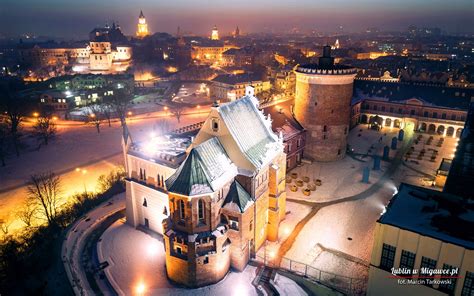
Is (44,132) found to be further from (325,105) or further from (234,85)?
(325,105)

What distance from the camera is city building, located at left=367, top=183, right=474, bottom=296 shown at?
25172mm

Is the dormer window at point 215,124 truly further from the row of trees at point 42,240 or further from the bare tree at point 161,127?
the bare tree at point 161,127

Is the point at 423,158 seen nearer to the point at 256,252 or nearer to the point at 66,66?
the point at 256,252

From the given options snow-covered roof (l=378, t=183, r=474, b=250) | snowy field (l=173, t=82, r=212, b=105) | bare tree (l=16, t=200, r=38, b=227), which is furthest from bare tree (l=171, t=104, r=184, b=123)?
snow-covered roof (l=378, t=183, r=474, b=250)

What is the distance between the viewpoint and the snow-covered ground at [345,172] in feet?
165

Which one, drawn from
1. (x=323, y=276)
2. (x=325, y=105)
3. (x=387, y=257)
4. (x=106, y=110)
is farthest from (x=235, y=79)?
(x=387, y=257)

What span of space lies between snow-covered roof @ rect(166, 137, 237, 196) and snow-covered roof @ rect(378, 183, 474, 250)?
1485cm

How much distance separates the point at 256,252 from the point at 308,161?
93.6ft

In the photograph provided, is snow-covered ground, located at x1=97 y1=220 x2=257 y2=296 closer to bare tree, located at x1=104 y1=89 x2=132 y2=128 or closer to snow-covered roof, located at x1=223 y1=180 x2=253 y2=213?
snow-covered roof, located at x1=223 y1=180 x2=253 y2=213

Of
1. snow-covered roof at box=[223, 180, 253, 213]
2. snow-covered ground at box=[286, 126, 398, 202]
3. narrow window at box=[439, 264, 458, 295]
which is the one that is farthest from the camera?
snow-covered ground at box=[286, 126, 398, 202]

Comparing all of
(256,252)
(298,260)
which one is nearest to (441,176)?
(298,260)

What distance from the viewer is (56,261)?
124 ft

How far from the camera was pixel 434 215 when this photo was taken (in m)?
28.6

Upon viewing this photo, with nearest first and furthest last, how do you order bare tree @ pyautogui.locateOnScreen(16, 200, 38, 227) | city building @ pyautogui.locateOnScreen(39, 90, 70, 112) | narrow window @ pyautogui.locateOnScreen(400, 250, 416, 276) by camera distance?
1. narrow window @ pyautogui.locateOnScreen(400, 250, 416, 276)
2. bare tree @ pyautogui.locateOnScreen(16, 200, 38, 227)
3. city building @ pyautogui.locateOnScreen(39, 90, 70, 112)
